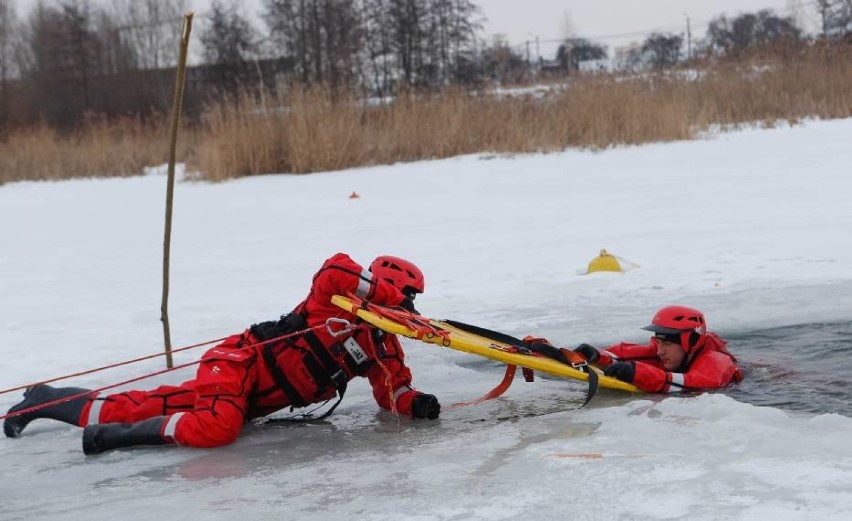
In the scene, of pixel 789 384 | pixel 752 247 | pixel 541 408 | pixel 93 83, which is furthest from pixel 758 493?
pixel 93 83

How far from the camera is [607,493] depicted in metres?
3.48

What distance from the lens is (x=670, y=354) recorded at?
5.58 meters

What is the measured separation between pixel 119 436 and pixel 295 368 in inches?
33.6

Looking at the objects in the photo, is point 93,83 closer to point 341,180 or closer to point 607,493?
point 341,180

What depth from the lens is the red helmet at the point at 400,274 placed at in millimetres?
5051

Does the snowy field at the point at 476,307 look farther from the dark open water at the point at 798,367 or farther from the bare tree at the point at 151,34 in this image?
the bare tree at the point at 151,34

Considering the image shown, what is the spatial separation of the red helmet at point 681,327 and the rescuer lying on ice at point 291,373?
1.41 m

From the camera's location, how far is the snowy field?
3.67 metres

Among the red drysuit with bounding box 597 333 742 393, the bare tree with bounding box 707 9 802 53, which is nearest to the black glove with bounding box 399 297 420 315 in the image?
the red drysuit with bounding box 597 333 742 393

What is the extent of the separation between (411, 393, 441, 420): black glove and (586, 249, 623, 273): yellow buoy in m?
3.61

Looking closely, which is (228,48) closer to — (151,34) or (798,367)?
(151,34)

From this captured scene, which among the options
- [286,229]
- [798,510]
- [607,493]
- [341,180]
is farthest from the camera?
[341,180]

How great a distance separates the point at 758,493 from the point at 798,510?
0.19 m

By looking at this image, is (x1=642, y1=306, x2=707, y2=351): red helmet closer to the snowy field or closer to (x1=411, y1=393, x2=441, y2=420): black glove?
the snowy field
